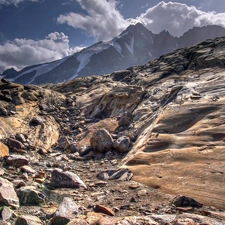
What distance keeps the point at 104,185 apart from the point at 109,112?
1426cm

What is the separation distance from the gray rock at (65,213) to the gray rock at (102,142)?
26.6ft

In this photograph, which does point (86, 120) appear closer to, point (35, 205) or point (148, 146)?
point (148, 146)

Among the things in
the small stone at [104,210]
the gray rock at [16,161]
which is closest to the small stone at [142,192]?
the small stone at [104,210]

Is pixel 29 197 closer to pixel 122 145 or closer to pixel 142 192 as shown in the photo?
pixel 142 192

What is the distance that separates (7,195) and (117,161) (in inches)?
293

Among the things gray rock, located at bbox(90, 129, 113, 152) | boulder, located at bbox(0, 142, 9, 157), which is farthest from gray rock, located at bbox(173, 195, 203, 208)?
boulder, located at bbox(0, 142, 9, 157)

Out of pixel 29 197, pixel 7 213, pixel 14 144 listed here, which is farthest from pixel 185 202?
pixel 14 144

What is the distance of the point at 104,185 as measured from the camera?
10.1 metres

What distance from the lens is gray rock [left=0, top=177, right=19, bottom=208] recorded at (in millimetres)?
7273

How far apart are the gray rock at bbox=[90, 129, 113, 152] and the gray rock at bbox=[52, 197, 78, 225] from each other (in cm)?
811

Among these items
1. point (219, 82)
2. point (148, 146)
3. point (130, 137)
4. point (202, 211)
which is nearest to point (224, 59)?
point (219, 82)

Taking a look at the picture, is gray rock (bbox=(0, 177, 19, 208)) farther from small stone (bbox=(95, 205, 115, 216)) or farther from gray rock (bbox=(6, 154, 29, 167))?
gray rock (bbox=(6, 154, 29, 167))

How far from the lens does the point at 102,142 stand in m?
15.8

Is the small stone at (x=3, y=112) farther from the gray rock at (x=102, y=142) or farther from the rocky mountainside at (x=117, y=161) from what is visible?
the gray rock at (x=102, y=142)
